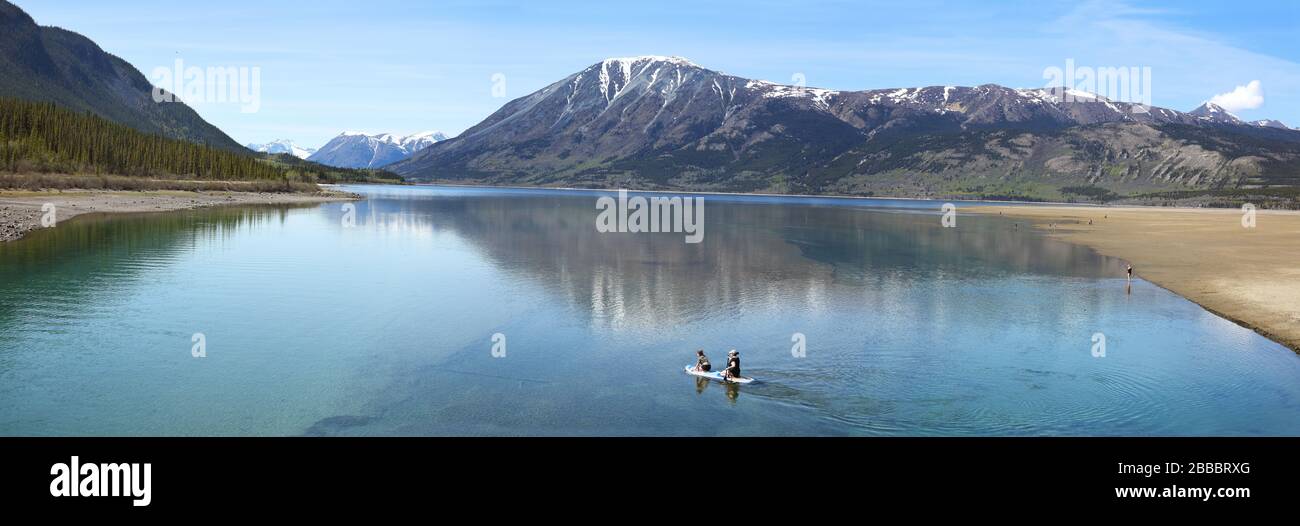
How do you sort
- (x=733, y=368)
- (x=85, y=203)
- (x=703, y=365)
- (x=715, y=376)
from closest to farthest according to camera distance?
(x=733, y=368) < (x=715, y=376) < (x=703, y=365) < (x=85, y=203)

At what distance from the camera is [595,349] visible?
36.5 metres

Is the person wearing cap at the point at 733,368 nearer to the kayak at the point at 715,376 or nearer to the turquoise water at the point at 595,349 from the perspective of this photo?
the kayak at the point at 715,376

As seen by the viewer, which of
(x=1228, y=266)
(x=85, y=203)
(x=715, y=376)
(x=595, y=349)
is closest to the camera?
(x=715, y=376)

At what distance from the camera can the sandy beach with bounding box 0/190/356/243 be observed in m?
88.8

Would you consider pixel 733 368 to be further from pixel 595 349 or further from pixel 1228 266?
pixel 1228 266

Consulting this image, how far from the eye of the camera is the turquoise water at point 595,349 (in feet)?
85.2

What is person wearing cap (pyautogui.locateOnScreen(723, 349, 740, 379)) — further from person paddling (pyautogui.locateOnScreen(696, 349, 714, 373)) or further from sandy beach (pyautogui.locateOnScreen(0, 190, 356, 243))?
sandy beach (pyautogui.locateOnScreen(0, 190, 356, 243))

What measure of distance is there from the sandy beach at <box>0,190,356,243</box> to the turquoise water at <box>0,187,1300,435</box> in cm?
2224

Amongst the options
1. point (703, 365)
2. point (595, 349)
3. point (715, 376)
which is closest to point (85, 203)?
point (595, 349)

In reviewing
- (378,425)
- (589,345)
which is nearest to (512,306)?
(589,345)

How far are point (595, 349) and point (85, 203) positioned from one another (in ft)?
417

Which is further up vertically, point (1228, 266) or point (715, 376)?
point (1228, 266)
